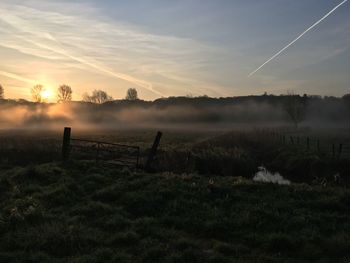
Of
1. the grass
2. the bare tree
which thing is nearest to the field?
the grass

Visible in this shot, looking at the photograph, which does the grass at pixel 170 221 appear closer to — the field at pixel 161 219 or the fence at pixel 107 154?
the field at pixel 161 219

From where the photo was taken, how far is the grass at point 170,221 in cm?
1035

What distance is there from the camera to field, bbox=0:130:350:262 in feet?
34.1

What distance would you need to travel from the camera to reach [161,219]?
1312cm

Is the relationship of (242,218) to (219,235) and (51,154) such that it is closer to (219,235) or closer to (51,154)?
(219,235)

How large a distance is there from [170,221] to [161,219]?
0.29 m

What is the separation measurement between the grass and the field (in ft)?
0.09

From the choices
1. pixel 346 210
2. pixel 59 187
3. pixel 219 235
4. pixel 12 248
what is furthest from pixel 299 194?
pixel 12 248

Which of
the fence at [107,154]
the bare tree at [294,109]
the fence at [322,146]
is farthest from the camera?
the bare tree at [294,109]

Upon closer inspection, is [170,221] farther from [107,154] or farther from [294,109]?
[294,109]

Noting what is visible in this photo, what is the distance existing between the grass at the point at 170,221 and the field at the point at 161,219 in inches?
1.1

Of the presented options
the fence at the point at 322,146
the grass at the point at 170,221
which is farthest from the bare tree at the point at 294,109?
the grass at the point at 170,221

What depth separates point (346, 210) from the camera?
14547 mm

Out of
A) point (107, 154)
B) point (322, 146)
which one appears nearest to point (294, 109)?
point (322, 146)
